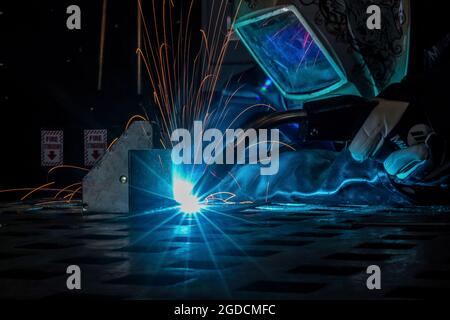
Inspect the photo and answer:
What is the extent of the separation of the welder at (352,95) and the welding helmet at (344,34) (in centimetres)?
1

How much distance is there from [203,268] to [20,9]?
862cm

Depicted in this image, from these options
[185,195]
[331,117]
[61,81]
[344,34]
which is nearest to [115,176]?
[185,195]

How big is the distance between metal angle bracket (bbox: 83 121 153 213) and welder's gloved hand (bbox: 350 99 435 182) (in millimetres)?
2511

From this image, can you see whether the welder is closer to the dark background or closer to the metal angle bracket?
the metal angle bracket

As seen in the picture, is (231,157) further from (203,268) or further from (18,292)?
(18,292)

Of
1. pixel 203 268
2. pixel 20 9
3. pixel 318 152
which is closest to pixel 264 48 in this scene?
pixel 318 152

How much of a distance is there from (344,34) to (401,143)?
68.0 inches

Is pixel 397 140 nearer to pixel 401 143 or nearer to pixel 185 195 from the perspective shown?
pixel 401 143

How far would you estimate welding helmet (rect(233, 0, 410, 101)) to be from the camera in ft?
34.5

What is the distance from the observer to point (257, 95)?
12.3m

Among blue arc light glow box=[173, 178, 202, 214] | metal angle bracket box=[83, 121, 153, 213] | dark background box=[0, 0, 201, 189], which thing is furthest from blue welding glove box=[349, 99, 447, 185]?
dark background box=[0, 0, 201, 189]

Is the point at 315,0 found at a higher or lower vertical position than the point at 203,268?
higher

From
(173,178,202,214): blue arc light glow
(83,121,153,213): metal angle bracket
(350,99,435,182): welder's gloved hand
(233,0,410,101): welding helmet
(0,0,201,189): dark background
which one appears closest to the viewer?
(83,121,153,213): metal angle bracket
